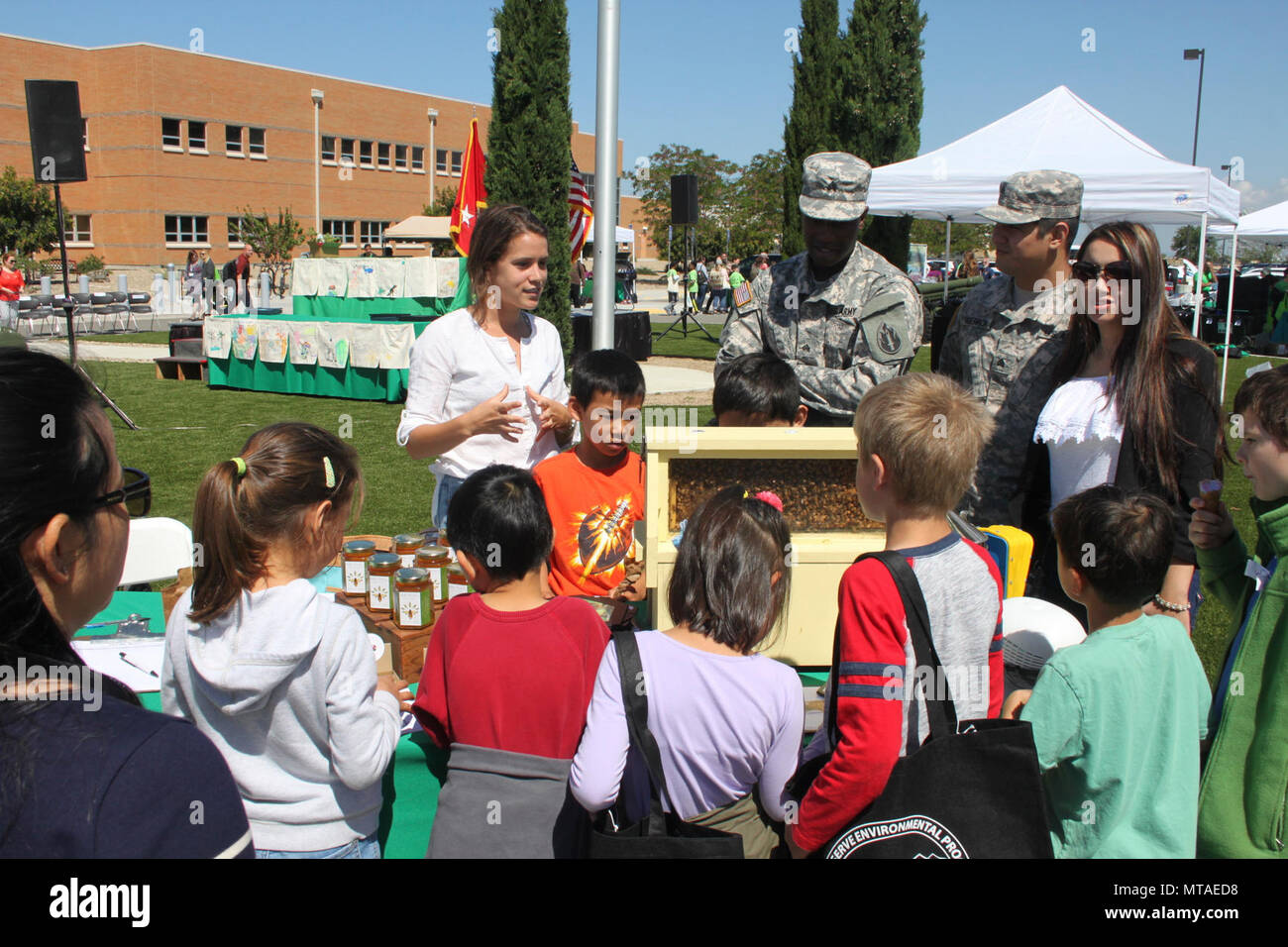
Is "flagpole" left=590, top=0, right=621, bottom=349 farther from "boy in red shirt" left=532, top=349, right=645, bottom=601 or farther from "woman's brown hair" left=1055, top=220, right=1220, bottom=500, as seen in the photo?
"woman's brown hair" left=1055, top=220, right=1220, bottom=500

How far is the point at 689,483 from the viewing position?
2680 millimetres

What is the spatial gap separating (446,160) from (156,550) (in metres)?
53.8

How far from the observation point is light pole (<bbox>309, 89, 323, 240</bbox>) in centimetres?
4369

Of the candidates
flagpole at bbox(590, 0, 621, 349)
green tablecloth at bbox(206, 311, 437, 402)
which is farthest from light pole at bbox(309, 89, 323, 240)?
flagpole at bbox(590, 0, 621, 349)

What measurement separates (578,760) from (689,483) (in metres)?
1.04

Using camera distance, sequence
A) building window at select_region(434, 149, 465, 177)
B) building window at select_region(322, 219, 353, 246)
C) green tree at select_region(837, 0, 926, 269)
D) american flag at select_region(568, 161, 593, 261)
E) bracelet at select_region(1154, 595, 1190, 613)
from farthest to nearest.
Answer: building window at select_region(434, 149, 465, 177) → building window at select_region(322, 219, 353, 246) → green tree at select_region(837, 0, 926, 269) → american flag at select_region(568, 161, 593, 261) → bracelet at select_region(1154, 595, 1190, 613)

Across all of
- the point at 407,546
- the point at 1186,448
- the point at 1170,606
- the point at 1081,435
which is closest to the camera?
the point at 1170,606

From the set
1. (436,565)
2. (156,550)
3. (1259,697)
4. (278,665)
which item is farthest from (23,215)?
(1259,697)

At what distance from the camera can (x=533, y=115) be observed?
1485 cm

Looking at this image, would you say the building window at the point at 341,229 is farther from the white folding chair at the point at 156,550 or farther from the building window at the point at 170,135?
the white folding chair at the point at 156,550

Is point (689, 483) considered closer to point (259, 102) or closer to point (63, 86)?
point (63, 86)

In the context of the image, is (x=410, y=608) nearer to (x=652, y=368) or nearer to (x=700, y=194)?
(x=652, y=368)

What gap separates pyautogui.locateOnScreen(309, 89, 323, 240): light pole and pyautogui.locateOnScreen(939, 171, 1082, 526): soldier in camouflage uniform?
145 ft
